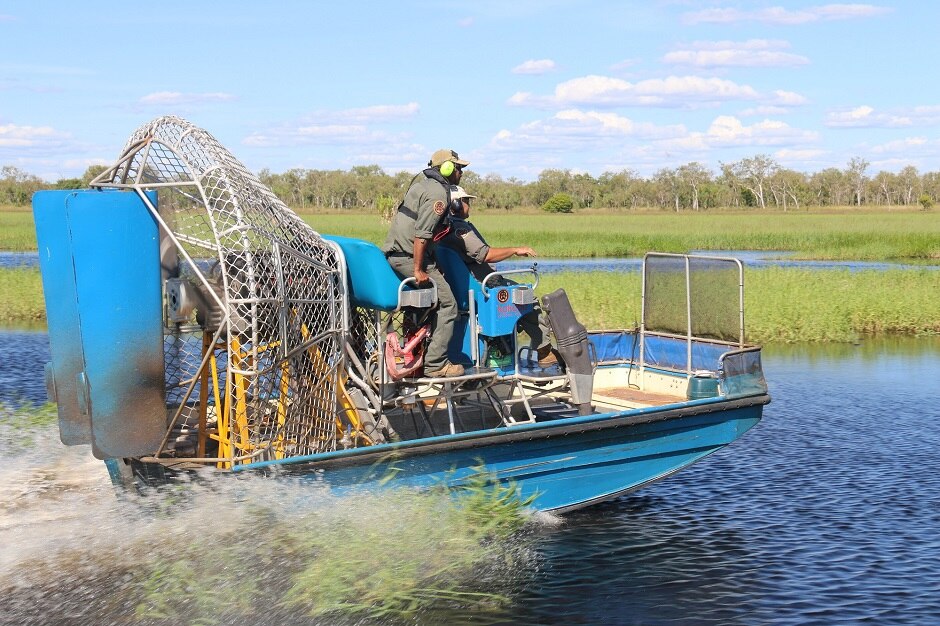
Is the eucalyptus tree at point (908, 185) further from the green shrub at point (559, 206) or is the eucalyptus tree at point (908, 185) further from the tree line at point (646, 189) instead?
the green shrub at point (559, 206)

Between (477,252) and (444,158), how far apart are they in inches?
29.9

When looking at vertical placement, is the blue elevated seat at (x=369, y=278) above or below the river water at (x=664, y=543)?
above

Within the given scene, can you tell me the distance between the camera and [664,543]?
819cm

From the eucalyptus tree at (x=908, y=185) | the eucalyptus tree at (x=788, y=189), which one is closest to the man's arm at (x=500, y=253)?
the eucalyptus tree at (x=788, y=189)

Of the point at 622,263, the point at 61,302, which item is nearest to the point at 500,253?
the point at 61,302

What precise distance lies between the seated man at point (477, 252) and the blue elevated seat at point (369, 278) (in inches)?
24.2

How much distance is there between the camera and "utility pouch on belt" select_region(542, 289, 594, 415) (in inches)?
314

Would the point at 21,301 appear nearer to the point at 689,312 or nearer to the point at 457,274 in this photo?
the point at 457,274

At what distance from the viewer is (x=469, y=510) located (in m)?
7.07

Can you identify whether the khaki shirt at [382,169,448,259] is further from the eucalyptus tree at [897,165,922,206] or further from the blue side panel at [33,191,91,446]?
the eucalyptus tree at [897,165,922,206]

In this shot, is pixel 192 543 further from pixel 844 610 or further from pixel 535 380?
pixel 844 610

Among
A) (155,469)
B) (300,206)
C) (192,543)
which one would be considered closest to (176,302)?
(155,469)

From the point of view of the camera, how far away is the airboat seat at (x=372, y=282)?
24.3 feet

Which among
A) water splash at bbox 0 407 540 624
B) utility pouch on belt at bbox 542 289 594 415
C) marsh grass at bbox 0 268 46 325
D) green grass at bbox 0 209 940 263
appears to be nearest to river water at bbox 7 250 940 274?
green grass at bbox 0 209 940 263
